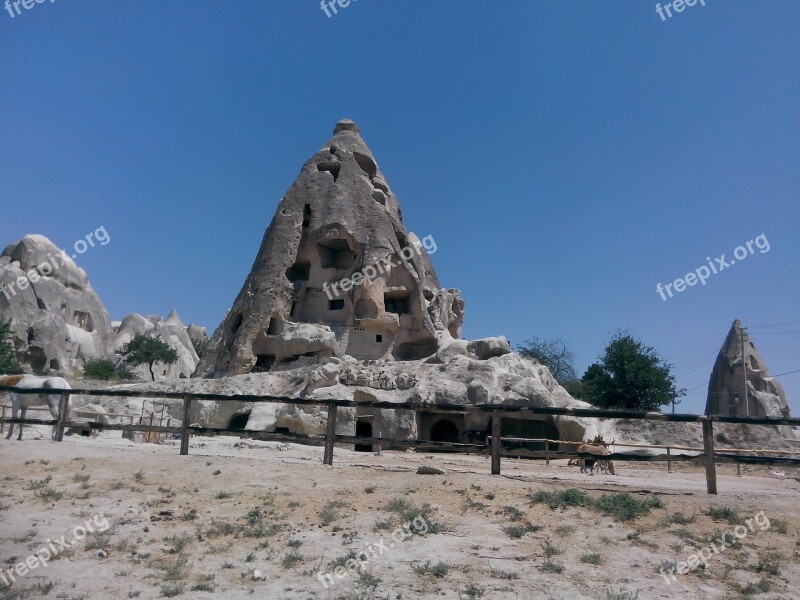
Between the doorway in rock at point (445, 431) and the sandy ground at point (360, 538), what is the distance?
67.4 feet

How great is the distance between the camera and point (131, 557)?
20.7 feet

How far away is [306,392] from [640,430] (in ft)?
46.0

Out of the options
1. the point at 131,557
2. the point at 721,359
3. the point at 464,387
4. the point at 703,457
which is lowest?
the point at 131,557

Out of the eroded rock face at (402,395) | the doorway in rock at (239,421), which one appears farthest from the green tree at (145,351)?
the doorway in rock at (239,421)

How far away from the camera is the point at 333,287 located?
134 ft

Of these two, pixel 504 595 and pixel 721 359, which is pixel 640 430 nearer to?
pixel 504 595

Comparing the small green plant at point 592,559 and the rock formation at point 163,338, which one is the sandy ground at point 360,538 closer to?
the small green plant at point 592,559

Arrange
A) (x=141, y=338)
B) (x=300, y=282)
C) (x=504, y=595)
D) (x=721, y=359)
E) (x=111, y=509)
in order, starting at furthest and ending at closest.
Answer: (x=141, y=338)
(x=721, y=359)
(x=300, y=282)
(x=111, y=509)
(x=504, y=595)

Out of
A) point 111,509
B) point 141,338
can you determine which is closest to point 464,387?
point 111,509

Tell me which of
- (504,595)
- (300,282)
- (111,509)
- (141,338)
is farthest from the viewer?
(141,338)

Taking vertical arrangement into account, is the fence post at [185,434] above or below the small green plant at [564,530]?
above

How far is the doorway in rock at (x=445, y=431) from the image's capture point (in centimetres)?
3051

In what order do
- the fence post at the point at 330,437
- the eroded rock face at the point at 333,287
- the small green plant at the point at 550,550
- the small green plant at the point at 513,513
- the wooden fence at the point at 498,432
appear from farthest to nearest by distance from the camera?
the eroded rock face at the point at 333,287 → the fence post at the point at 330,437 → the wooden fence at the point at 498,432 → the small green plant at the point at 513,513 → the small green plant at the point at 550,550

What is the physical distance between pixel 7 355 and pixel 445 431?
34.9 meters
